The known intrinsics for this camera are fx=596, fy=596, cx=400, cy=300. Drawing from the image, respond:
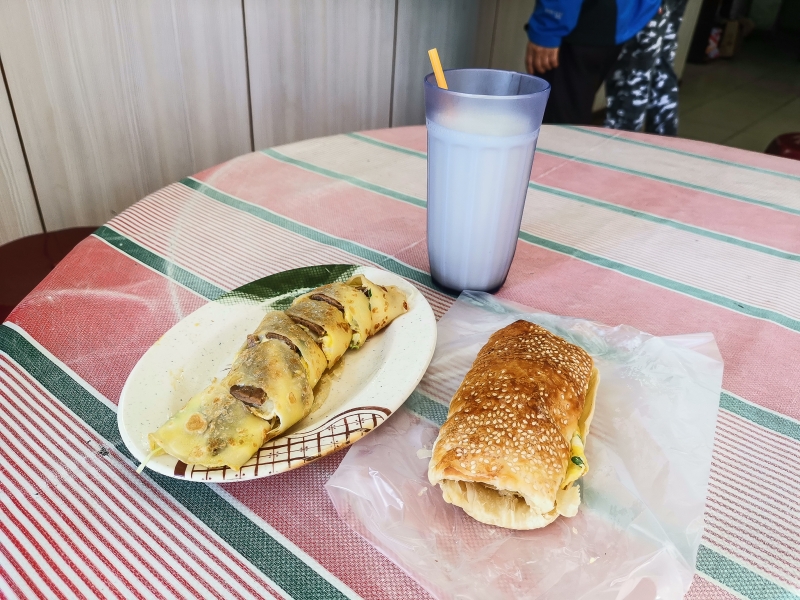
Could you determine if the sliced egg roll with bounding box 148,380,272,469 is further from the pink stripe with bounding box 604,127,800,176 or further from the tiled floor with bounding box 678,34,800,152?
the tiled floor with bounding box 678,34,800,152

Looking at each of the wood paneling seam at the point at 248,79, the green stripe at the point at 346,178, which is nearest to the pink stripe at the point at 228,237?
the green stripe at the point at 346,178

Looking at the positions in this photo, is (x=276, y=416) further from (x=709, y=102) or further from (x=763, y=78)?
(x=763, y=78)

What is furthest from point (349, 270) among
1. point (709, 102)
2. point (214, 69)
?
point (709, 102)

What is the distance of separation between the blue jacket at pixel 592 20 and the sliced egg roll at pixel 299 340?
205cm

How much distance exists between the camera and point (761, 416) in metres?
0.71

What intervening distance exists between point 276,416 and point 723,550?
450 mm

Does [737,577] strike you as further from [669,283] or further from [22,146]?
[22,146]

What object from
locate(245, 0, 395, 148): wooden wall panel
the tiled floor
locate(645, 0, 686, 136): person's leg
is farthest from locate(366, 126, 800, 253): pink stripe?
the tiled floor

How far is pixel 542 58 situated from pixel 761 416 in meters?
2.08

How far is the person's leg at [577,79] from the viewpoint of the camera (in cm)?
237

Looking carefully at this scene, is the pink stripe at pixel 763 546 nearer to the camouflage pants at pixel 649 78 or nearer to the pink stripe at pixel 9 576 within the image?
the pink stripe at pixel 9 576

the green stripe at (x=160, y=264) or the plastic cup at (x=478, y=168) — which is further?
the green stripe at (x=160, y=264)

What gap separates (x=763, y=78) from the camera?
5.84m

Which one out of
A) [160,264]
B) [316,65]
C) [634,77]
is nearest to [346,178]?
[160,264]
